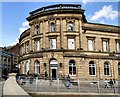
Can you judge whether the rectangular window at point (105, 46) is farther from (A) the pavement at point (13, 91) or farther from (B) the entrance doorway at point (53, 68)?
(A) the pavement at point (13, 91)

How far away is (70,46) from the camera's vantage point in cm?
3453

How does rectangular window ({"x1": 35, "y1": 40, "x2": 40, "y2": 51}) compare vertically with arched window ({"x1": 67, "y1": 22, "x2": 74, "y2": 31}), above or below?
below

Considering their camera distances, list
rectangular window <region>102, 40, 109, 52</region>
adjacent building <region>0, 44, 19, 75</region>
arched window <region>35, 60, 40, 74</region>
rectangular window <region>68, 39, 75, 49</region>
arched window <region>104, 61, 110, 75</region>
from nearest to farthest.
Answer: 1. rectangular window <region>68, 39, 75, 49</region>
2. arched window <region>35, 60, 40, 74</region>
3. arched window <region>104, 61, 110, 75</region>
4. rectangular window <region>102, 40, 109, 52</region>
5. adjacent building <region>0, 44, 19, 75</region>

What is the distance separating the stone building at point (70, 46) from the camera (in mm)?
33531

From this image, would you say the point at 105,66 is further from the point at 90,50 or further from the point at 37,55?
the point at 37,55

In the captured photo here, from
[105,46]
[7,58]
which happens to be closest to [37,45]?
[105,46]

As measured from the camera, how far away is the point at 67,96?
1563 centimetres

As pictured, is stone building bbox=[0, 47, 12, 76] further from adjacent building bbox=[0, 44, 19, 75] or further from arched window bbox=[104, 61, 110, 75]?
arched window bbox=[104, 61, 110, 75]

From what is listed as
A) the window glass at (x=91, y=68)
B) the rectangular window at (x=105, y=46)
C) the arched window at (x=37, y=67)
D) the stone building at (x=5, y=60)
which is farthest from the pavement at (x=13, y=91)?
the stone building at (x=5, y=60)

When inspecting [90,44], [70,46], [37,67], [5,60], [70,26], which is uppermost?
[70,26]

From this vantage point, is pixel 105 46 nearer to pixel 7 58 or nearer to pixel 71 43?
pixel 71 43

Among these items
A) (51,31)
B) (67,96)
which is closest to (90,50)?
(51,31)

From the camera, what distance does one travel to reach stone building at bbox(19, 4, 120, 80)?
110 feet

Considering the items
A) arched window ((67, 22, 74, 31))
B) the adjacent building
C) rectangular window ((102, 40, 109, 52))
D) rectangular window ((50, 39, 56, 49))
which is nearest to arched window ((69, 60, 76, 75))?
rectangular window ((50, 39, 56, 49))
